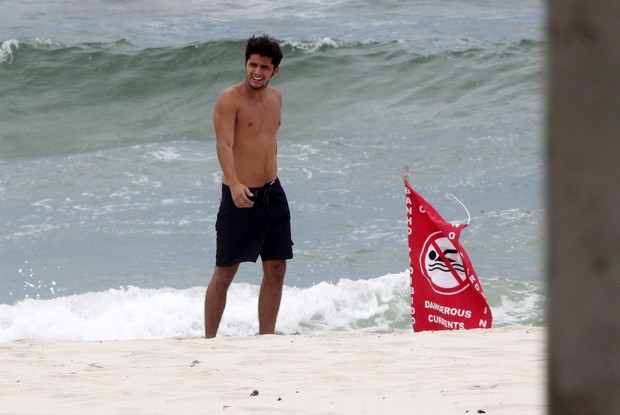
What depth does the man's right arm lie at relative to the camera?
5.39m

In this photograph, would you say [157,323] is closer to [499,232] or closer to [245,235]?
[245,235]

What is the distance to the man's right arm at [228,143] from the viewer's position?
5.39m

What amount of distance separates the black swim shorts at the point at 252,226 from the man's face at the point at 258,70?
50 cm

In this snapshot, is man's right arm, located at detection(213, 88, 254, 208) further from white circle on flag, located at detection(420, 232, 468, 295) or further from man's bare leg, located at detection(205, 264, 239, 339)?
white circle on flag, located at detection(420, 232, 468, 295)

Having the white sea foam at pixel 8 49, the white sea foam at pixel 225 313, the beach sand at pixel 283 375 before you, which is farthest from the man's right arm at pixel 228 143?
the white sea foam at pixel 8 49

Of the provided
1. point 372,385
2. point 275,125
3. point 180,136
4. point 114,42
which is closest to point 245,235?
point 275,125

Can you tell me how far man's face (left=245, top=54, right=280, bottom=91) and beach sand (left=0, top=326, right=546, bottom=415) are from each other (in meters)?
1.20

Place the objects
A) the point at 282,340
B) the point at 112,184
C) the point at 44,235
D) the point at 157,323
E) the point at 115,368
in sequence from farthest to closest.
→ the point at 112,184
the point at 44,235
the point at 157,323
the point at 282,340
the point at 115,368

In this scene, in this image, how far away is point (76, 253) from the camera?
9992 mm

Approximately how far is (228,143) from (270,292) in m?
0.83

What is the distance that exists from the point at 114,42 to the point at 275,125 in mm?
16467

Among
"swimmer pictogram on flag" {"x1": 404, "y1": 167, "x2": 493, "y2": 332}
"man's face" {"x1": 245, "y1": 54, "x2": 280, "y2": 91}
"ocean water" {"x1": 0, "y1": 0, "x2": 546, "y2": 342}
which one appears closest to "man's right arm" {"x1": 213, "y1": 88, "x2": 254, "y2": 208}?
"man's face" {"x1": 245, "y1": 54, "x2": 280, "y2": 91}

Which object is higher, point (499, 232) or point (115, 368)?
point (115, 368)

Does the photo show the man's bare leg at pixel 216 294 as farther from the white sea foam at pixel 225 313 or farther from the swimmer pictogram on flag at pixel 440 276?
the white sea foam at pixel 225 313
